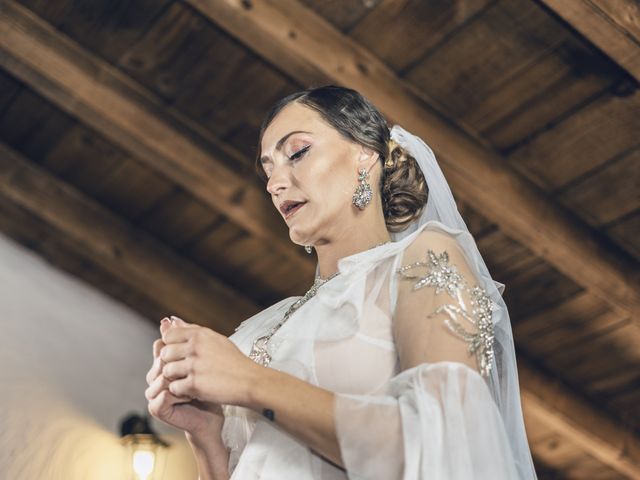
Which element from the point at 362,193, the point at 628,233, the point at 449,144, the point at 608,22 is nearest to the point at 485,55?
the point at 449,144

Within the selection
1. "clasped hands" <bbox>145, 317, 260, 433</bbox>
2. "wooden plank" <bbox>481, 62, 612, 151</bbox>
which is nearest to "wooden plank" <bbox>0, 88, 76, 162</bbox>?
"wooden plank" <bbox>481, 62, 612, 151</bbox>

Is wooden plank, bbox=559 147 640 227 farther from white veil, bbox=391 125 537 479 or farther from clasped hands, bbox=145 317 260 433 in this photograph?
clasped hands, bbox=145 317 260 433

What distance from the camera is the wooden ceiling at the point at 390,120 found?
3.47 meters

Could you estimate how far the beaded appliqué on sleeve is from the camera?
1499 millimetres

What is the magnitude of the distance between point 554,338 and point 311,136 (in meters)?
2.90

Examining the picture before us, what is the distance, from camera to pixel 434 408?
1.42m

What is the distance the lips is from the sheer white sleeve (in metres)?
0.37

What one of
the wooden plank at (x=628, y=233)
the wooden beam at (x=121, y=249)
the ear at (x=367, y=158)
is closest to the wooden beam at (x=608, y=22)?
the wooden plank at (x=628, y=233)

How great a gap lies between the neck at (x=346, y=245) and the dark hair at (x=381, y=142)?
5.3 inches

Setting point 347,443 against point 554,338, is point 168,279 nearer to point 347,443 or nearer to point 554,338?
point 554,338

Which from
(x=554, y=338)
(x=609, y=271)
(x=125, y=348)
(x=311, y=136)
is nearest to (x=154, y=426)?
(x=125, y=348)

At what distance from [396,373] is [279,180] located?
1.53 ft

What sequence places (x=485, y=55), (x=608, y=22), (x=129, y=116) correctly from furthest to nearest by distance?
(x=129, y=116)
(x=485, y=55)
(x=608, y=22)

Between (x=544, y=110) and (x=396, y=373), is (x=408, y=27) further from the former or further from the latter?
(x=396, y=373)
